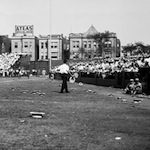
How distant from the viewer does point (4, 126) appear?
8.45 metres

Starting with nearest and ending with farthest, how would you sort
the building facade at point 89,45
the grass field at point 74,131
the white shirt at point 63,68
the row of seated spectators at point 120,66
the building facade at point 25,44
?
the grass field at point 74,131 → the white shirt at point 63,68 → the row of seated spectators at point 120,66 → the building facade at point 89,45 → the building facade at point 25,44

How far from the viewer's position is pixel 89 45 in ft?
395

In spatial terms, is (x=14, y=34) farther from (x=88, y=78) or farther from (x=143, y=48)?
(x=88, y=78)

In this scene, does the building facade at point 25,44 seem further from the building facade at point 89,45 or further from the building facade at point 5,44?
the building facade at point 89,45

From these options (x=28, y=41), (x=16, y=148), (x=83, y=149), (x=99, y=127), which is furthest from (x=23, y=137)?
(x=28, y=41)

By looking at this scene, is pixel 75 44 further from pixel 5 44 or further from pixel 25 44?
pixel 5 44

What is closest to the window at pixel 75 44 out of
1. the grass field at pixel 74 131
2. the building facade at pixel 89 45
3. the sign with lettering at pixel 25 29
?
the building facade at pixel 89 45

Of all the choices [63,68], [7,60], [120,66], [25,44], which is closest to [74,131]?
[63,68]

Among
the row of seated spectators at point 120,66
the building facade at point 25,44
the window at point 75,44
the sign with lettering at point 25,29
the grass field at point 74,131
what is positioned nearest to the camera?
the grass field at point 74,131

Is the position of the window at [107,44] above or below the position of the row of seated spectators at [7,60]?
above

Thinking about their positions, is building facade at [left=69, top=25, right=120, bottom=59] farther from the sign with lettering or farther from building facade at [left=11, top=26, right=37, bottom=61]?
the sign with lettering

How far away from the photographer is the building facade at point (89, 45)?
387 feet

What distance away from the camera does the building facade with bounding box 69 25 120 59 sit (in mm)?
117875

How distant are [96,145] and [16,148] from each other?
1.49m
